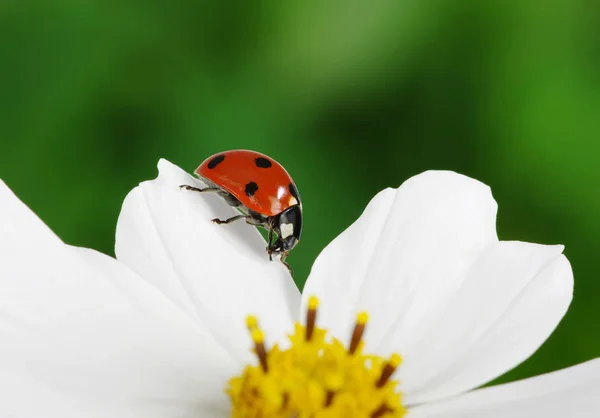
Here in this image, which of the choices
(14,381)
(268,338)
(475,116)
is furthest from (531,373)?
(14,381)

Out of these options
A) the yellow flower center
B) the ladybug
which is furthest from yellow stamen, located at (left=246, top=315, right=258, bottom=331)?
the ladybug

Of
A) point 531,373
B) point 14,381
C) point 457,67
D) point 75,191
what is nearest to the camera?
point 14,381

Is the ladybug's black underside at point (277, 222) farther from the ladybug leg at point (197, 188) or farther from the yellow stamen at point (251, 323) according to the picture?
the yellow stamen at point (251, 323)

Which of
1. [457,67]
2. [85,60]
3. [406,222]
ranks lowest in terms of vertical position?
[406,222]

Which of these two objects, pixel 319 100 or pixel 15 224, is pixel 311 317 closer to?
pixel 15 224

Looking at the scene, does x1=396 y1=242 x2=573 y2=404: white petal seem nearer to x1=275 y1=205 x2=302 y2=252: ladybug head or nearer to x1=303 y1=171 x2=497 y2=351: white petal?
x1=303 y1=171 x2=497 y2=351: white petal

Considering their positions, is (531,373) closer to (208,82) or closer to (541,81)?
(541,81)
